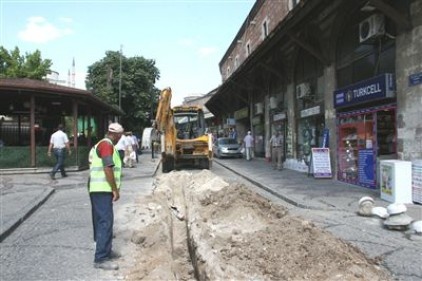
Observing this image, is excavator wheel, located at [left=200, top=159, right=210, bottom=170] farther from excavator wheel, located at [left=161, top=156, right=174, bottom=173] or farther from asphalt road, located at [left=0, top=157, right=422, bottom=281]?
asphalt road, located at [left=0, top=157, right=422, bottom=281]

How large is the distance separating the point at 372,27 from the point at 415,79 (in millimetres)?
2433

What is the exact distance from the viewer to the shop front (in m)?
13.1

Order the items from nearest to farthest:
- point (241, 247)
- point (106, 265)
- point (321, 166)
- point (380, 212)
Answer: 1. point (241, 247)
2. point (106, 265)
3. point (380, 212)
4. point (321, 166)

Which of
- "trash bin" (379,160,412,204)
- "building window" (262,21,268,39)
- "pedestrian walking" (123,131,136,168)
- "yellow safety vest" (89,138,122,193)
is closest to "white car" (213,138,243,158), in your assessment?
"building window" (262,21,268,39)

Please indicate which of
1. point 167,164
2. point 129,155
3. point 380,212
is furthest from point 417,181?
point 129,155

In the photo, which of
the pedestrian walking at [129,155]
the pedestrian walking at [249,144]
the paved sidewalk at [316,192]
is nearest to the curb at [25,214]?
the paved sidewalk at [316,192]

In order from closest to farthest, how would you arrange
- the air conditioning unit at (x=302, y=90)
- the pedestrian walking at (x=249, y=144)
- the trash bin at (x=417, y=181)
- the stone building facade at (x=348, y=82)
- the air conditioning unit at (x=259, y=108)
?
the trash bin at (x=417, y=181) < the stone building facade at (x=348, y=82) < the air conditioning unit at (x=302, y=90) < the pedestrian walking at (x=249, y=144) < the air conditioning unit at (x=259, y=108)

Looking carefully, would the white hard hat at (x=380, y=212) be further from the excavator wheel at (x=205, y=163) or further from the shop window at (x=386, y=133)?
the excavator wheel at (x=205, y=163)

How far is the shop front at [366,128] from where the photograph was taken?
43.0 feet

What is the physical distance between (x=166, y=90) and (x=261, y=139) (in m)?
10.8

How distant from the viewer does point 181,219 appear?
391 inches

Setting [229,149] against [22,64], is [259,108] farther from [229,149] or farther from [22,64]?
[22,64]

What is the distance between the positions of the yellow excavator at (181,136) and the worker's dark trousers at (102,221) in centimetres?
1395

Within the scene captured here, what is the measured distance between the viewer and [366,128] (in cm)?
1413
